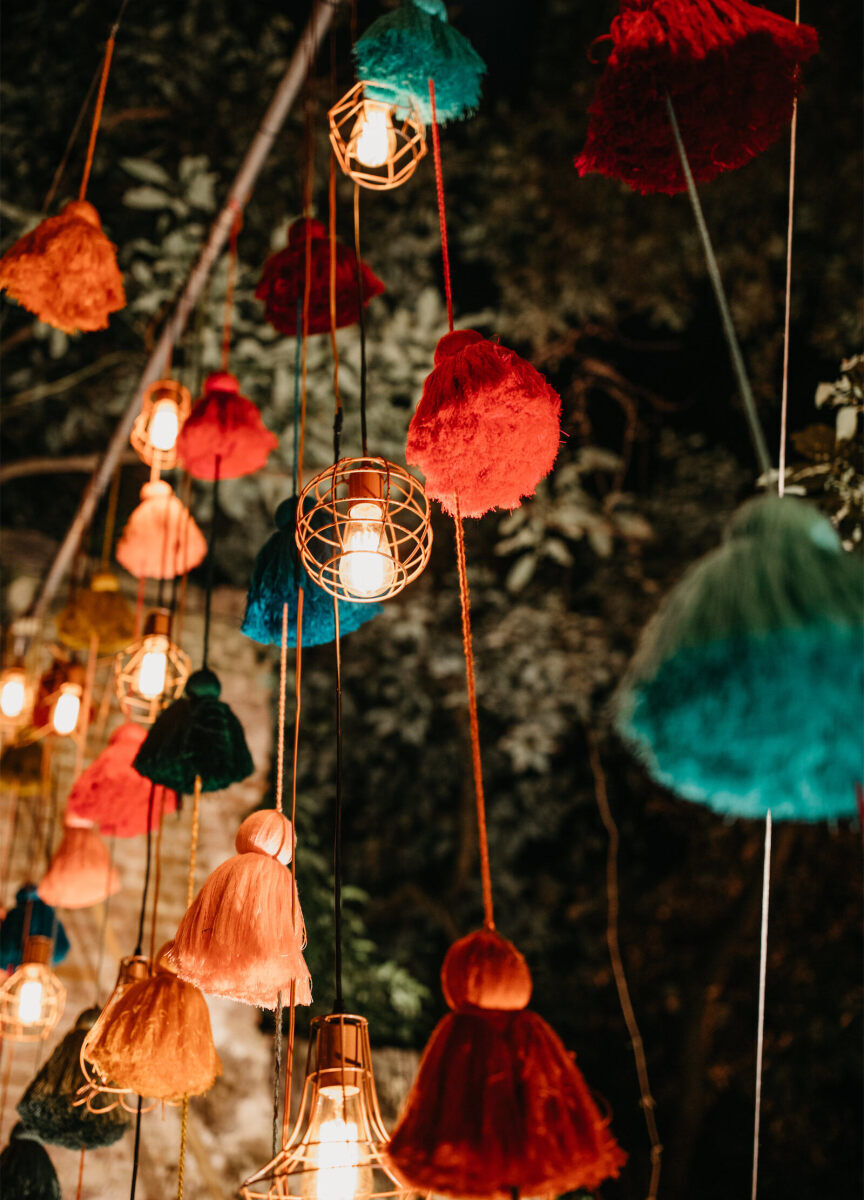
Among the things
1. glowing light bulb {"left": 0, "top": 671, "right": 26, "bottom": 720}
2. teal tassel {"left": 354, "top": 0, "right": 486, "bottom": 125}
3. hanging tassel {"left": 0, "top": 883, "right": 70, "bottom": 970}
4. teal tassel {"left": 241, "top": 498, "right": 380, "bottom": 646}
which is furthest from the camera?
glowing light bulb {"left": 0, "top": 671, "right": 26, "bottom": 720}

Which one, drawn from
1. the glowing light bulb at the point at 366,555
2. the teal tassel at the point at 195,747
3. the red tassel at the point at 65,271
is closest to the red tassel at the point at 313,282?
the red tassel at the point at 65,271

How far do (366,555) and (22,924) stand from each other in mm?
1772

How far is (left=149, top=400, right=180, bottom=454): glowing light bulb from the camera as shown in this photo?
204 cm

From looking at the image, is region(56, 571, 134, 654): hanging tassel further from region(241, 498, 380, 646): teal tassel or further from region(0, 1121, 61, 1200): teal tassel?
region(241, 498, 380, 646): teal tassel

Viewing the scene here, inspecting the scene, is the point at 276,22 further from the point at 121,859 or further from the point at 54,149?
the point at 121,859

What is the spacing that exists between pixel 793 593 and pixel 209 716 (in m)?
1.06

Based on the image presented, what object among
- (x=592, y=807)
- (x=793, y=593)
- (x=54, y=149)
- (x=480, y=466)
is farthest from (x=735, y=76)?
(x=592, y=807)

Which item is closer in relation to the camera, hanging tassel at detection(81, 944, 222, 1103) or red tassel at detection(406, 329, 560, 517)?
red tassel at detection(406, 329, 560, 517)

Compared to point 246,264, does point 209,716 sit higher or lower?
lower

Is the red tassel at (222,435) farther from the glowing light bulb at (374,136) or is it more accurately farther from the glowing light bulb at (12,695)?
the glowing light bulb at (12,695)

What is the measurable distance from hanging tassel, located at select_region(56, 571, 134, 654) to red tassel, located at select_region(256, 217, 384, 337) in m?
1.26

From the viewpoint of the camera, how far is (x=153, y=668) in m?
2.00

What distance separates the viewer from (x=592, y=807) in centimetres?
398

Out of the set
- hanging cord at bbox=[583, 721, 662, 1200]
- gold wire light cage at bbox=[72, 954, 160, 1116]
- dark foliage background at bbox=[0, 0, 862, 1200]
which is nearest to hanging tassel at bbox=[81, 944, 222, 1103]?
gold wire light cage at bbox=[72, 954, 160, 1116]
